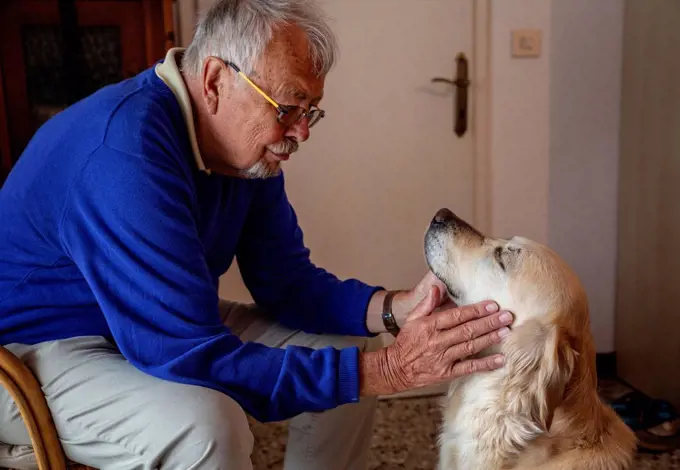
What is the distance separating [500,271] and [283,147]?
48 cm

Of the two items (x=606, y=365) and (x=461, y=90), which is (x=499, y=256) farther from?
(x=606, y=365)

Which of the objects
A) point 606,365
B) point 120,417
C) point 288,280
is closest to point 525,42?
point 606,365

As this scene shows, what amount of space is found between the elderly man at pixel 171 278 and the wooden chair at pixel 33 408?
2 cm

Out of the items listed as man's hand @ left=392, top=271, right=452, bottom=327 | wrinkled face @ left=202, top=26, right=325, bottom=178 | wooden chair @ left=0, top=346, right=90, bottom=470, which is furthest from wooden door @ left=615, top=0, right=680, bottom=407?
wooden chair @ left=0, top=346, right=90, bottom=470

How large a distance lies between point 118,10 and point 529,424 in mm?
1917

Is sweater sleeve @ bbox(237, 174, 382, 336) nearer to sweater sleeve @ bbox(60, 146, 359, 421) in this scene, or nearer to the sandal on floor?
sweater sleeve @ bbox(60, 146, 359, 421)

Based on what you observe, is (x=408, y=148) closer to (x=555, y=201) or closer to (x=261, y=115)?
(x=555, y=201)

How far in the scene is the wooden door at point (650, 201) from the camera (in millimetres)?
2168

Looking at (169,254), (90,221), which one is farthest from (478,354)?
(90,221)

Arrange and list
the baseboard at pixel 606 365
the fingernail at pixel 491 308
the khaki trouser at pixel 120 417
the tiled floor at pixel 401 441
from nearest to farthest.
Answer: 1. the khaki trouser at pixel 120 417
2. the fingernail at pixel 491 308
3. the tiled floor at pixel 401 441
4. the baseboard at pixel 606 365

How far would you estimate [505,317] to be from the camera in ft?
3.70

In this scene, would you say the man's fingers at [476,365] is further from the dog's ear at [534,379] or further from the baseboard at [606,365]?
the baseboard at [606,365]

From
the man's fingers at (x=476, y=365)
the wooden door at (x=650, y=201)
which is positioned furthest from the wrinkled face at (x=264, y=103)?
the wooden door at (x=650, y=201)

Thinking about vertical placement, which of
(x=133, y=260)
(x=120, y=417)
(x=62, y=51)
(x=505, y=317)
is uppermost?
(x=62, y=51)
